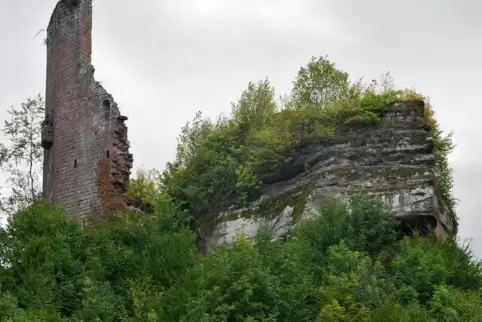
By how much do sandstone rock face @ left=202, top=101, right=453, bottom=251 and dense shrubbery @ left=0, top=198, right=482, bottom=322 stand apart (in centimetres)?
104

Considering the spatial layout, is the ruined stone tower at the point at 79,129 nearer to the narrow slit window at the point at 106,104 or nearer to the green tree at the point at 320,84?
the narrow slit window at the point at 106,104

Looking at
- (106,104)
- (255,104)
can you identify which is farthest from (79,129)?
(255,104)

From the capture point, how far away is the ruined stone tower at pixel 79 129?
20172 mm

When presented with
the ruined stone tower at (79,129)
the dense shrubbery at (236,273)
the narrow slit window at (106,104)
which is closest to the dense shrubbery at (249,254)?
the dense shrubbery at (236,273)

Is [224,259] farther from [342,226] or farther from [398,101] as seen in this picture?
[398,101]

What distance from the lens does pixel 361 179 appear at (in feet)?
59.3

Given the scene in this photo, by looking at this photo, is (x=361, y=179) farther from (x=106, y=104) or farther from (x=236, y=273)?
(x=106, y=104)

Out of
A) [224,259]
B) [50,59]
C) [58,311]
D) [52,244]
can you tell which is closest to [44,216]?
[52,244]

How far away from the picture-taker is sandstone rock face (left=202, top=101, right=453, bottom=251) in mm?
17438

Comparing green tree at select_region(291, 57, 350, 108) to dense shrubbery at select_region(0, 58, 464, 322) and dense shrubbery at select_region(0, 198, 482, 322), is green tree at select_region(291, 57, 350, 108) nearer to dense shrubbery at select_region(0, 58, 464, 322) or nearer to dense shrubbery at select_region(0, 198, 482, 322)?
dense shrubbery at select_region(0, 58, 464, 322)

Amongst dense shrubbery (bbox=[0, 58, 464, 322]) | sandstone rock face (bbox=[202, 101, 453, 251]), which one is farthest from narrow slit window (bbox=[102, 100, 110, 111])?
sandstone rock face (bbox=[202, 101, 453, 251])

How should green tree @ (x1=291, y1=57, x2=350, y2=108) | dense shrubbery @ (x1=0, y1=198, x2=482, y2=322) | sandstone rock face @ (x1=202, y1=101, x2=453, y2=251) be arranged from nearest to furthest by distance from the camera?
dense shrubbery @ (x1=0, y1=198, x2=482, y2=322) < sandstone rock face @ (x1=202, y1=101, x2=453, y2=251) < green tree @ (x1=291, y1=57, x2=350, y2=108)

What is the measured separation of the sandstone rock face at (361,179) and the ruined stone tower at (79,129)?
3.00 meters

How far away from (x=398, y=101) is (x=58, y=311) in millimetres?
9427
